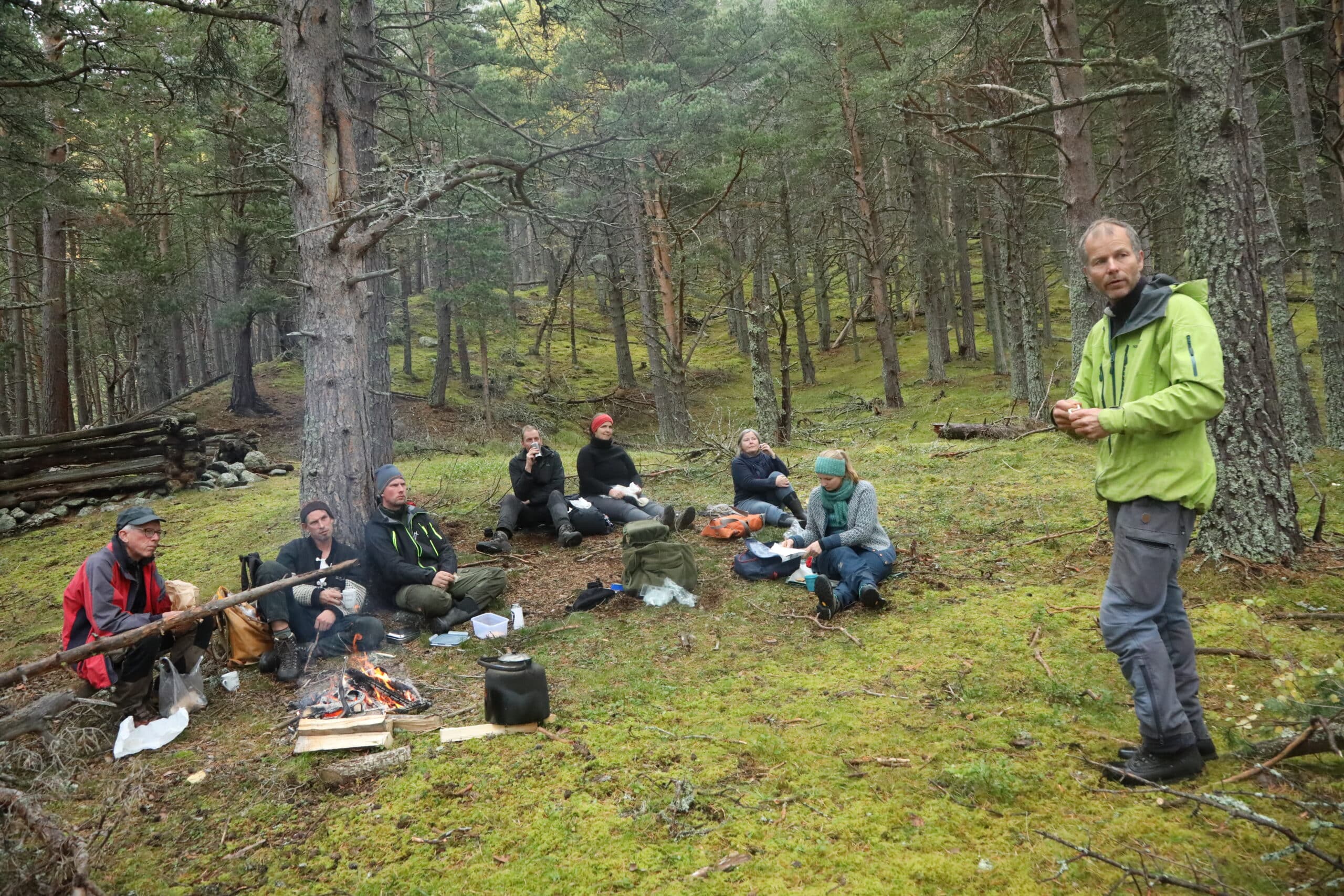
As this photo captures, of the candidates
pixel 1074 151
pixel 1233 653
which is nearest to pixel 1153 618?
pixel 1233 653

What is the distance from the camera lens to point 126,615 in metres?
4.43

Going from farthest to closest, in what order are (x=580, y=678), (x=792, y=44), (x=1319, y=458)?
1. (x=792, y=44)
2. (x=1319, y=458)
3. (x=580, y=678)

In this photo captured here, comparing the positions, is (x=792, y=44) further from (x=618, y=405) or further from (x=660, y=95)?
(x=618, y=405)

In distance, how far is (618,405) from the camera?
24906 millimetres

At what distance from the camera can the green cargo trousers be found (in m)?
5.88

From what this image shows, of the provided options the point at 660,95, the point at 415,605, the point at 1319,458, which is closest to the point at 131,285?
the point at 660,95

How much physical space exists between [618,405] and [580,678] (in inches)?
798

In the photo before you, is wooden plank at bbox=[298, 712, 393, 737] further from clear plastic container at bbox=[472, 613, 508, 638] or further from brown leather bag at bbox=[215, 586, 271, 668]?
clear plastic container at bbox=[472, 613, 508, 638]

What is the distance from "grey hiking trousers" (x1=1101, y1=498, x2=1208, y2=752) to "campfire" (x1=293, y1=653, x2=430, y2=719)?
3500 mm

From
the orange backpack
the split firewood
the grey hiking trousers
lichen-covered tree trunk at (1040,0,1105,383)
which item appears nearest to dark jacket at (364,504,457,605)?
the split firewood

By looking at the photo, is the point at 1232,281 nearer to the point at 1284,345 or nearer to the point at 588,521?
the point at 1284,345

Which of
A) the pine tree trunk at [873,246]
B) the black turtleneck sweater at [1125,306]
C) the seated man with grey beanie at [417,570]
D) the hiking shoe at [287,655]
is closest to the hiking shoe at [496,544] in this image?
the seated man with grey beanie at [417,570]

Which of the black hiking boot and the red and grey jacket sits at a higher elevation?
the red and grey jacket

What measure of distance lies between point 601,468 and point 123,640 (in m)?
5.18
